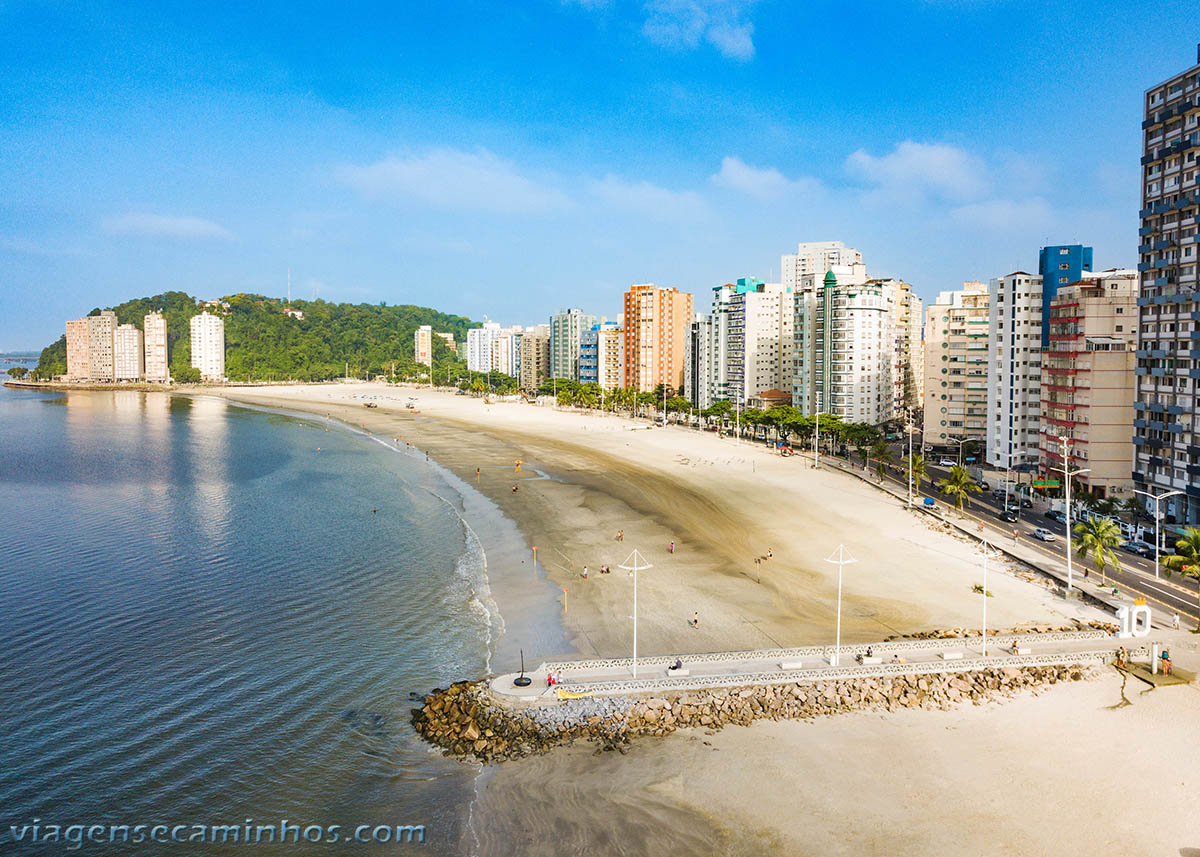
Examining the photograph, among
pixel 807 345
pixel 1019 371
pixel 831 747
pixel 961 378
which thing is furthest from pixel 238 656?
pixel 807 345

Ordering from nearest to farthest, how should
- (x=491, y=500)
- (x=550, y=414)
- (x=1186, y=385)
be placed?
1. (x=1186, y=385)
2. (x=491, y=500)
3. (x=550, y=414)

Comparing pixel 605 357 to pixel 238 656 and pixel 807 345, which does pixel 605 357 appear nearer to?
pixel 807 345

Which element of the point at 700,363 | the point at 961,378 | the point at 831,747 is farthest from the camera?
the point at 700,363

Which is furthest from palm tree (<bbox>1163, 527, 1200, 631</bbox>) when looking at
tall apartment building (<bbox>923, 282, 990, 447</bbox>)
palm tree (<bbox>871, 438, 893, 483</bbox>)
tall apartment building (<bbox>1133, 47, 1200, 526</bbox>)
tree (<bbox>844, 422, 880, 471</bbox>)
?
tall apartment building (<bbox>923, 282, 990, 447</bbox>)

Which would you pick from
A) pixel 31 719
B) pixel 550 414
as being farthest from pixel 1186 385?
pixel 550 414

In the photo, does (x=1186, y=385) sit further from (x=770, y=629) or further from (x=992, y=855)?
(x=992, y=855)

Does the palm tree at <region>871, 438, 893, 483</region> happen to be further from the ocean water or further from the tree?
the ocean water
